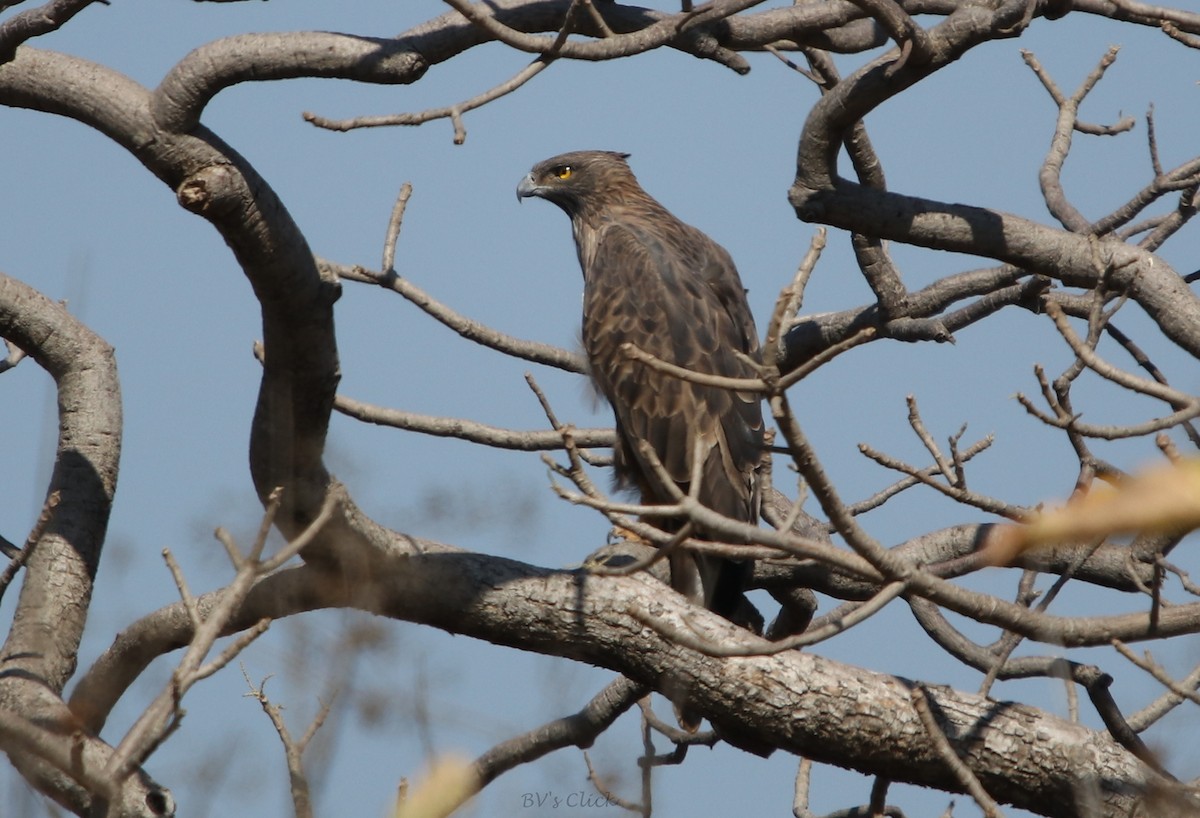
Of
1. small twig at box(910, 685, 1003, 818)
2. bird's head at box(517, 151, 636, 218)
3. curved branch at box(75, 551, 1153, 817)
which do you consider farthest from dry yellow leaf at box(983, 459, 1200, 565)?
bird's head at box(517, 151, 636, 218)

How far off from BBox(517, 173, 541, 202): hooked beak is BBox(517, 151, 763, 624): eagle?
0.66 m

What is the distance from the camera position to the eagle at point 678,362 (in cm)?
545

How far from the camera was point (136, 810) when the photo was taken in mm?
2826

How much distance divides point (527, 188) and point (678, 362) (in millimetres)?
2231

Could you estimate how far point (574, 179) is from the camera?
7.63 m

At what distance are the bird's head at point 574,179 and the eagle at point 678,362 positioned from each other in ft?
1.39

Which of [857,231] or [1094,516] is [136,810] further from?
[857,231]

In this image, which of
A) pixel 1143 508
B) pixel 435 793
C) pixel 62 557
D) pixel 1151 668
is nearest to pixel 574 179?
pixel 62 557

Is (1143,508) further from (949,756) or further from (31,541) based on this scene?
(31,541)

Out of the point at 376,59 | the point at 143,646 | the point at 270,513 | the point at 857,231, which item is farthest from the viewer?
the point at 143,646

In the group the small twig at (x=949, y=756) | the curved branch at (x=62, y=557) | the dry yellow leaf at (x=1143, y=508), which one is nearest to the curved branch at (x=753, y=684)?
the small twig at (x=949, y=756)

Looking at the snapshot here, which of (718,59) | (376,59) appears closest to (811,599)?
(718,59)

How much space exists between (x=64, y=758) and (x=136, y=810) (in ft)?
1.27

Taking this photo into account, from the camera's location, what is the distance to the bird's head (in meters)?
7.58
